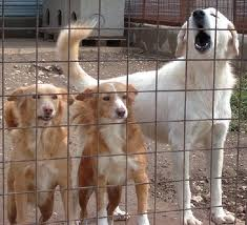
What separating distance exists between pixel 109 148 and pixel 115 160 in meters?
0.09

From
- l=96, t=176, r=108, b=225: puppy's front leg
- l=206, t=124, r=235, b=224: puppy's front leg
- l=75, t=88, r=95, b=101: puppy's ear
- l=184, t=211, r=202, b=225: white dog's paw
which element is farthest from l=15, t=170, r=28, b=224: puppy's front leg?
l=206, t=124, r=235, b=224: puppy's front leg

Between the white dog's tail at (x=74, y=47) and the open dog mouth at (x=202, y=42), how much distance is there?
0.81 m

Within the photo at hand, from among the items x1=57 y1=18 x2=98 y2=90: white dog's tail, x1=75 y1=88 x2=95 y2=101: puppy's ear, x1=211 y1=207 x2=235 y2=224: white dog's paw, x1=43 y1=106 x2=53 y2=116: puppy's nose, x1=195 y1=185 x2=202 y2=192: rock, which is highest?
x1=57 y1=18 x2=98 y2=90: white dog's tail

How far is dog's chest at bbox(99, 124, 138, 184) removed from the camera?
420 centimetres

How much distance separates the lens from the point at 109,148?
167 inches

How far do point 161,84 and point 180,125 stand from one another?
1.25 feet

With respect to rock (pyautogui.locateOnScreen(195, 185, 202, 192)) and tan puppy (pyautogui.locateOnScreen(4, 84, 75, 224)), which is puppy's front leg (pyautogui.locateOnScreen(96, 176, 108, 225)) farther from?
rock (pyautogui.locateOnScreen(195, 185, 202, 192))

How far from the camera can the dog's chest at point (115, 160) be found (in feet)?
13.8

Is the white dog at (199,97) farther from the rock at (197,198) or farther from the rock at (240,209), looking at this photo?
the rock at (197,198)

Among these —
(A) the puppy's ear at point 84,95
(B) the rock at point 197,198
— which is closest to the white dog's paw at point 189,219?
(B) the rock at point 197,198

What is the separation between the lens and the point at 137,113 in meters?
5.10

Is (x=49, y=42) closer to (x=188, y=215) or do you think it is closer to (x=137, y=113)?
(x=137, y=113)

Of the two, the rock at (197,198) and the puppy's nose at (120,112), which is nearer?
the puppy's nose at (120,112)

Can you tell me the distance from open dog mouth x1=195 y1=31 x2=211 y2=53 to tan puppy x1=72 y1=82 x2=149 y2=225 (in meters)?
0.66
